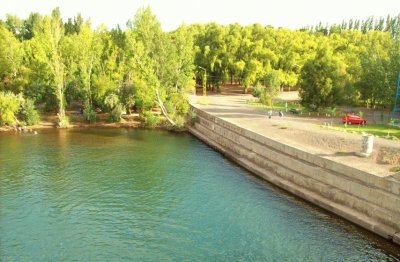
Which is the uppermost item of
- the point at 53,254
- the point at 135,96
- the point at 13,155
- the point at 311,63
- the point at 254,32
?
the point at 254,32

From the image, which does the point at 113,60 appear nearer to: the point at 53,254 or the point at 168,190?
the point at 168,190

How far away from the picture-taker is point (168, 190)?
34781mm

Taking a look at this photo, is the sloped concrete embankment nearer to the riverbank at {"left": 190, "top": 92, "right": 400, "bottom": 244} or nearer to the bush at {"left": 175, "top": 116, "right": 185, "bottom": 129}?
the riverbank at {"left": 190, "top": 92, "right": 400, "bottom": 244}

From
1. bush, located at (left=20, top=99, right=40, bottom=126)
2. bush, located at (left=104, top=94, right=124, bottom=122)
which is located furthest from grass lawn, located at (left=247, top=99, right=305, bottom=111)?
bush, located at (left=20, top=99, right=40, bottom=126)

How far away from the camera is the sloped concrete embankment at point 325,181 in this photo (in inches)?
1020

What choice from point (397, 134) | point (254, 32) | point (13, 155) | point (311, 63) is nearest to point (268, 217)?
point (397, 134)

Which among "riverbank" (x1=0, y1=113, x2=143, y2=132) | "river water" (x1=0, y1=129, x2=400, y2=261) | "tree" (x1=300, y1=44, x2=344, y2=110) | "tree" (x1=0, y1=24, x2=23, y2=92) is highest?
"tree" (x1=0, y1=24, x2=23, y2=92)

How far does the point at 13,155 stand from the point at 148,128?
23227 mm

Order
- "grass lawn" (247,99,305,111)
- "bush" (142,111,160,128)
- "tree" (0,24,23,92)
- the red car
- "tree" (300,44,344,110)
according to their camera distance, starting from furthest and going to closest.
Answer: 1. "grass lawn" (247,99,305,111)
2. "tree" (0,24,23,92)
3. "bush" (142,111,160,128)
4. "tree" (300,44,344,110)
5. the red car

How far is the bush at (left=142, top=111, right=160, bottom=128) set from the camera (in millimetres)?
62550

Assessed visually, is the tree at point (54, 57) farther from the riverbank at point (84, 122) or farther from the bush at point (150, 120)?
the bush at point (150, 120)

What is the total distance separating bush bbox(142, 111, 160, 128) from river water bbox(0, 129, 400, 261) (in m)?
17.2

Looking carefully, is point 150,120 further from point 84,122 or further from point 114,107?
point 84,122

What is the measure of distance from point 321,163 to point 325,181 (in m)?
1.59
